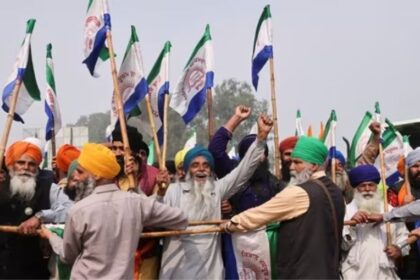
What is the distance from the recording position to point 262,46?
7.78m

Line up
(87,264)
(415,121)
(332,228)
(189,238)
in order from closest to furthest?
1. (87,264)
2. (332,228)
3. (189,238)
4. (415,121)

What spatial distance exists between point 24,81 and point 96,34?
82 centimetres

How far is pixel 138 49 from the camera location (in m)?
7.14

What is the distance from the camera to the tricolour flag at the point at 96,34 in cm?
659

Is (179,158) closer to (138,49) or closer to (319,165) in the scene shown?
(138,49)

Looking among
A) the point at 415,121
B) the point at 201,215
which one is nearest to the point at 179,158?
the point at 201,215

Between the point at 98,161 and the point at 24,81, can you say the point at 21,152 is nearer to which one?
the point at 24,81

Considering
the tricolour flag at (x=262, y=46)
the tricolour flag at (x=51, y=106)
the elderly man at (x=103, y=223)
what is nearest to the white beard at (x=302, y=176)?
the elderly man at (x=103, y=223)

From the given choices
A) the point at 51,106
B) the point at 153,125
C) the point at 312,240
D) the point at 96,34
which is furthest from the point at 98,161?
the point at 51,106

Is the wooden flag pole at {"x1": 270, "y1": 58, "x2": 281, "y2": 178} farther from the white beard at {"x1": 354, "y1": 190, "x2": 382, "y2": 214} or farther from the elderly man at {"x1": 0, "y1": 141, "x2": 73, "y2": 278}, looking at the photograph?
the elderly man at {"x1": 0, "y1": 141, "x2": 73, "y2": 278}

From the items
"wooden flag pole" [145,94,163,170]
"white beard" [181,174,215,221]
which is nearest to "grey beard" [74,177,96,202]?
"white beard" [181,174,215,221]

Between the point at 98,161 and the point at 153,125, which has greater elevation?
the point at 153,125

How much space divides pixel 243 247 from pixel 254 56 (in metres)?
2.83

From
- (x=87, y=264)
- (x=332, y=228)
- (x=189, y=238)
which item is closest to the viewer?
(x=87, y=264)
